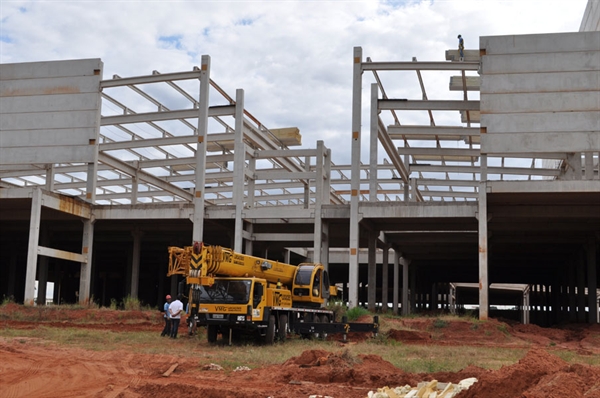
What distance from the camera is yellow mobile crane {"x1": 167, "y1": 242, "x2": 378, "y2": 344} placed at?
67.8 feet

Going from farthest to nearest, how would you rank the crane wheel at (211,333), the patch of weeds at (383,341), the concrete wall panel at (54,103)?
the concrete wall panel at (54,103), the patch of weeds at (383,341), the crane wheel at (211,333)

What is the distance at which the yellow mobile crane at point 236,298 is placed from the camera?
814 inches

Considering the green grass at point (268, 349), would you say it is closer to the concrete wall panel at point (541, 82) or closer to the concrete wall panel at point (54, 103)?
the concrete wall panel at point (541, 82)

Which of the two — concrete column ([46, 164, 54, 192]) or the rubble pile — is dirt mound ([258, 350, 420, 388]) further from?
concrete column ([46, 164, 54, 192])

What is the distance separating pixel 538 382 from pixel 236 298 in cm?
1162

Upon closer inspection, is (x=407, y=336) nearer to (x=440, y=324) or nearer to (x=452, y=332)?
(x=452, y=332)

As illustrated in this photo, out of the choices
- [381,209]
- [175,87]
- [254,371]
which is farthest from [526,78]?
[254,371]

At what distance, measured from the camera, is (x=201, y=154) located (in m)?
35.8

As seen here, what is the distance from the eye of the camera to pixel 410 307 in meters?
56.7

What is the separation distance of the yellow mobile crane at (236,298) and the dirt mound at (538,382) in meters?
10.4

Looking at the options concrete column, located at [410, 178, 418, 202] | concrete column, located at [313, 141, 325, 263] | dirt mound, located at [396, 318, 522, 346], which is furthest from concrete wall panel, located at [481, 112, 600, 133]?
concrete column, located at [410, 178, 418, 202]

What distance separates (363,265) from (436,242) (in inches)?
551

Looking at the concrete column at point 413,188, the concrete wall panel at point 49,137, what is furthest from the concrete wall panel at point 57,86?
the concrete column at point 413,188

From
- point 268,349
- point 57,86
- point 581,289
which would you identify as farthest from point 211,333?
point 581,289
